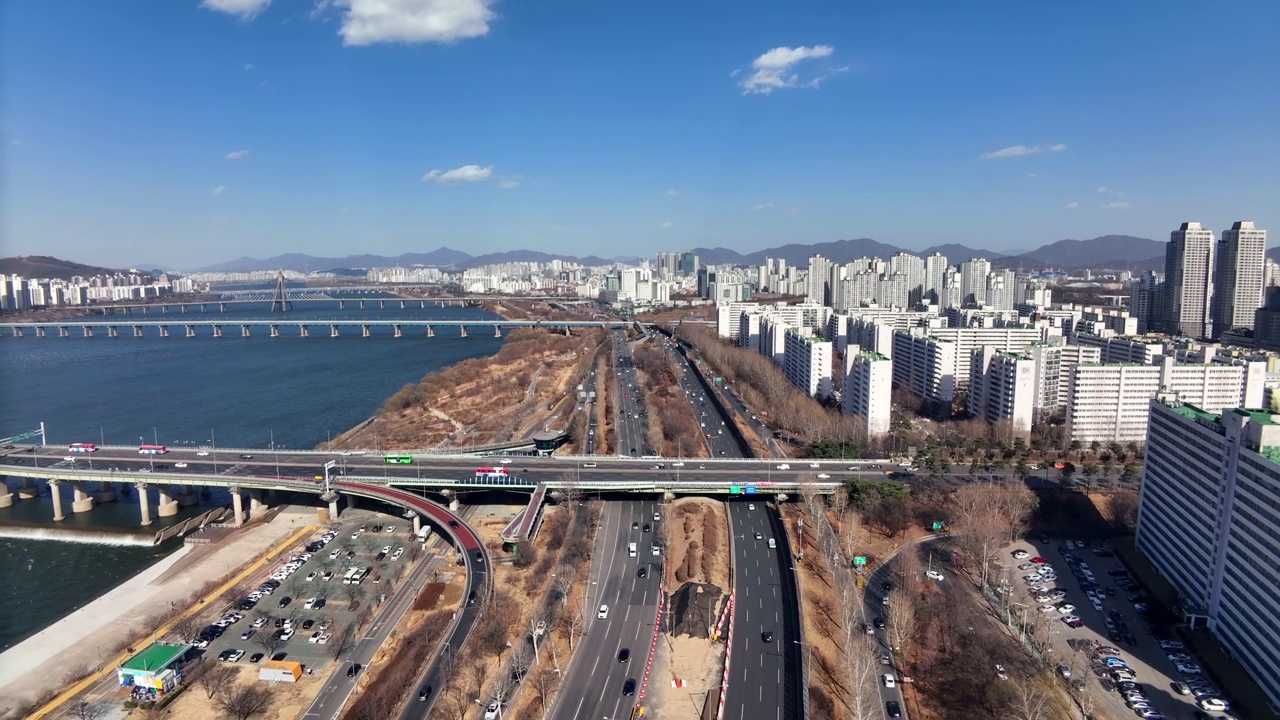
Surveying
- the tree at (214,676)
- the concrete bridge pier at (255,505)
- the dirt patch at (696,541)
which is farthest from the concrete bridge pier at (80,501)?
the dirt patch at (696,541)

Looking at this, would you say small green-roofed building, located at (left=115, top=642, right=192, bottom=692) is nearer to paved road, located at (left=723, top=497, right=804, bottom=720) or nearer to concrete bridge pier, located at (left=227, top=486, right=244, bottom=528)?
concrete bridge pier, located at (left=227, top=486, right=244, bottom=528)

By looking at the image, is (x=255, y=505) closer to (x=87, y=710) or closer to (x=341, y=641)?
(x=341, y=641)

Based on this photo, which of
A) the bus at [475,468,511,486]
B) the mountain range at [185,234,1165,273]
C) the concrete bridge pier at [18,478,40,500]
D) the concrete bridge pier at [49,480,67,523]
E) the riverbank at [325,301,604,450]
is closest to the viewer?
the bus at [475,468,511,486]

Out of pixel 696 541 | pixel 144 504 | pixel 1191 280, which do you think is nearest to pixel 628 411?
pixel 696 541

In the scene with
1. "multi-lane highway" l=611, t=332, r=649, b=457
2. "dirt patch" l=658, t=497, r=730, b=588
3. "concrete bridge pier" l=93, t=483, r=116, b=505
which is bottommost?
"concrete bridge pier" l=93, t=483, r=116, b=505

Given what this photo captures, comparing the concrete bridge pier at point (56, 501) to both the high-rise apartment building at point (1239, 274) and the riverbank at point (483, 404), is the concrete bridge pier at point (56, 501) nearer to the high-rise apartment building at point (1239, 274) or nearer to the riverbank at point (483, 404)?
the riverbank at point (483, 404)

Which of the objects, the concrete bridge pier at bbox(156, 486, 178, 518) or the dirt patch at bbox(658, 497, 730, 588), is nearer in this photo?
the dirt patch at bbox(658, 497, 730, 588)

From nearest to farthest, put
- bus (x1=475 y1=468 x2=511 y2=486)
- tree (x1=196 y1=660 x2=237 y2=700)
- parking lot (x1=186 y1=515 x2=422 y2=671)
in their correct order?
tree (x1=196 y1=660 x2=237 y2=700)
parking lot (x1=186 y1=515 x2=422 y2=671)
bus (x1=475 y1=468 x2=511 y2=486)

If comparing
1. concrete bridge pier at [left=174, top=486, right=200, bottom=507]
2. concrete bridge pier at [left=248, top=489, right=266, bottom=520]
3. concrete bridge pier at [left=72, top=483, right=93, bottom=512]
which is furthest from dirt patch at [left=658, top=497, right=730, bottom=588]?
concrete bridge pier at [left=72, top=483, right=93, bottom=512]
